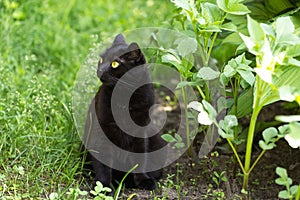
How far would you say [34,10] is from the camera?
13.4 feet

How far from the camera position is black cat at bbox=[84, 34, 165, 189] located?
97.0 inches

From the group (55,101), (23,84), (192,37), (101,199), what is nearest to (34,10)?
(23,84)

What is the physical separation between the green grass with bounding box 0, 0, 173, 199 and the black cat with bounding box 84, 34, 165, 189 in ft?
0.47

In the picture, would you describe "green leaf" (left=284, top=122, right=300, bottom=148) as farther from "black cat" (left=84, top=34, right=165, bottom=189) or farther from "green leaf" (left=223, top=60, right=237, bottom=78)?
"black cat" (left=84, top=34, right=165, bottom=189)

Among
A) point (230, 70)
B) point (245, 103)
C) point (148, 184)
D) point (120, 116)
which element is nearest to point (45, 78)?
point (120, 116)

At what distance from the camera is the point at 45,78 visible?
124 inches

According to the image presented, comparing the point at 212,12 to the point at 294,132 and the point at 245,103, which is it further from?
the point at 294,132

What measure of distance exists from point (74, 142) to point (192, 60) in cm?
75

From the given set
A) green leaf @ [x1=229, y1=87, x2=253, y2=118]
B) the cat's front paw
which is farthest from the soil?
green leaf @ [x1=229, y1=87, x2=253, y2=118]

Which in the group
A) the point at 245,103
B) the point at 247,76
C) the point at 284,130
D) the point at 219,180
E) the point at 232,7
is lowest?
the point at 219,180

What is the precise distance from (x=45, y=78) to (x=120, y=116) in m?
0.81

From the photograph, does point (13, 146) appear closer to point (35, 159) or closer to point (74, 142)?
point (35, 159)

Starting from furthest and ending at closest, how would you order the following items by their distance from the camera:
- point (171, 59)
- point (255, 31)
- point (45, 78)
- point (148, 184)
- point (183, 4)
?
point (45, 78), point (148, 184), point (171, 59), point (183, 4), point (255, 31)

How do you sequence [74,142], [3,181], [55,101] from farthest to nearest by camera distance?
[55,101]
[74,142]
[3,181]
